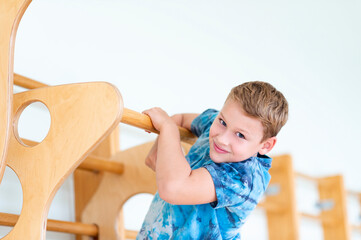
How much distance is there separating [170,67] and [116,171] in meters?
0.78

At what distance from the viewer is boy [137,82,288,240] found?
4.03 ft

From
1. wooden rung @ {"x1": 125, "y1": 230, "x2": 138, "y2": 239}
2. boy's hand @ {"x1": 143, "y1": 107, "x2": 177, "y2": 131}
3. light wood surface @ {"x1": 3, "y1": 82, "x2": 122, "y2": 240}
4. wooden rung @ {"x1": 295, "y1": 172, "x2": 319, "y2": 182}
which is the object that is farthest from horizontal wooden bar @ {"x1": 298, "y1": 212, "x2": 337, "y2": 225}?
light wood surface @ {"x1": 3, "y1": 82, "x2": 122, "y2": 240}

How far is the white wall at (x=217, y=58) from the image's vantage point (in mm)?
1940

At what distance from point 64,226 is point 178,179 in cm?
58

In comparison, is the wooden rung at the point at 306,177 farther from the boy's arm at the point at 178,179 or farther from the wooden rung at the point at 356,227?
the boy's arm at the point at 178,179

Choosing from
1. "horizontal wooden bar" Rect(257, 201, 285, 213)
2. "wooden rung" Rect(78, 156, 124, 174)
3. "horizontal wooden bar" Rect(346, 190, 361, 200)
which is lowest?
"wooden rung" Rect(78, 156, 124, 174)

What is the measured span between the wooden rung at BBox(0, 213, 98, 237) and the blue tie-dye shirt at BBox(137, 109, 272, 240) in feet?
1.14

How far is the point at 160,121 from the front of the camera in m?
1.32

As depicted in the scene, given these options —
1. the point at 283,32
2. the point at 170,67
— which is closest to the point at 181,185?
the point at 170,67

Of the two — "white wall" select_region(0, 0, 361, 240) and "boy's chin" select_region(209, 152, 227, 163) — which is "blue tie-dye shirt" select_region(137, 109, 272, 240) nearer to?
"boy's chin" select_region(209, 152, 227, 163)

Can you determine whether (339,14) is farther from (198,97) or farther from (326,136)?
(198,97)

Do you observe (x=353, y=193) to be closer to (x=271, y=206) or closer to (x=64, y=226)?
(x=271, y=206)

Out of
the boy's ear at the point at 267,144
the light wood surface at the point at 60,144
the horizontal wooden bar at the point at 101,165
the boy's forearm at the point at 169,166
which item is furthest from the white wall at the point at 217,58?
the boy's ear at the point at 267,144

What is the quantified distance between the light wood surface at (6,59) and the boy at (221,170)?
0.32 meters
